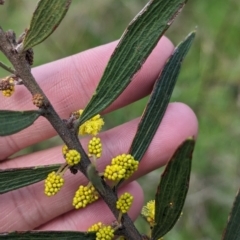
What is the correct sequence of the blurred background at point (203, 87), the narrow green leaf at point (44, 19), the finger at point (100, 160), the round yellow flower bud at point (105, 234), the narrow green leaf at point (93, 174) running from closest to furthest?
the narrow green leaf at point (93, 174) < the narrow green leaf at point (44, 19) < the round yellow flower bud at point (105, 234) < the finger at point (100, 160) < the blurred background at point (203, 87)

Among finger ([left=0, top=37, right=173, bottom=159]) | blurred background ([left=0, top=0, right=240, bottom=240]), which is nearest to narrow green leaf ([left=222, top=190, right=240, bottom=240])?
finger ([left=0, top=37, right=173, bottom=159])

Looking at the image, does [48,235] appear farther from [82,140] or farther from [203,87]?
[203,87]

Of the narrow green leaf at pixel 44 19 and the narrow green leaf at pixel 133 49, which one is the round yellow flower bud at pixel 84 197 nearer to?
the narrow green leaf at pixel 133 49

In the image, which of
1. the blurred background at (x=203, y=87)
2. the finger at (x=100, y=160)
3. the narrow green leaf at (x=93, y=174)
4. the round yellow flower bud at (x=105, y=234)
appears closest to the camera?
the narrow green leaf at (x=93, y=174)

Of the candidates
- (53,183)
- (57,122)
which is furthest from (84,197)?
(57,122)

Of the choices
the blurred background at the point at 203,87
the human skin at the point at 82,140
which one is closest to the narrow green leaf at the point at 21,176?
the human skin at the point at 82,140

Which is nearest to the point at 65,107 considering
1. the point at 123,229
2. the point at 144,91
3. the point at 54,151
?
the point at 54,151
